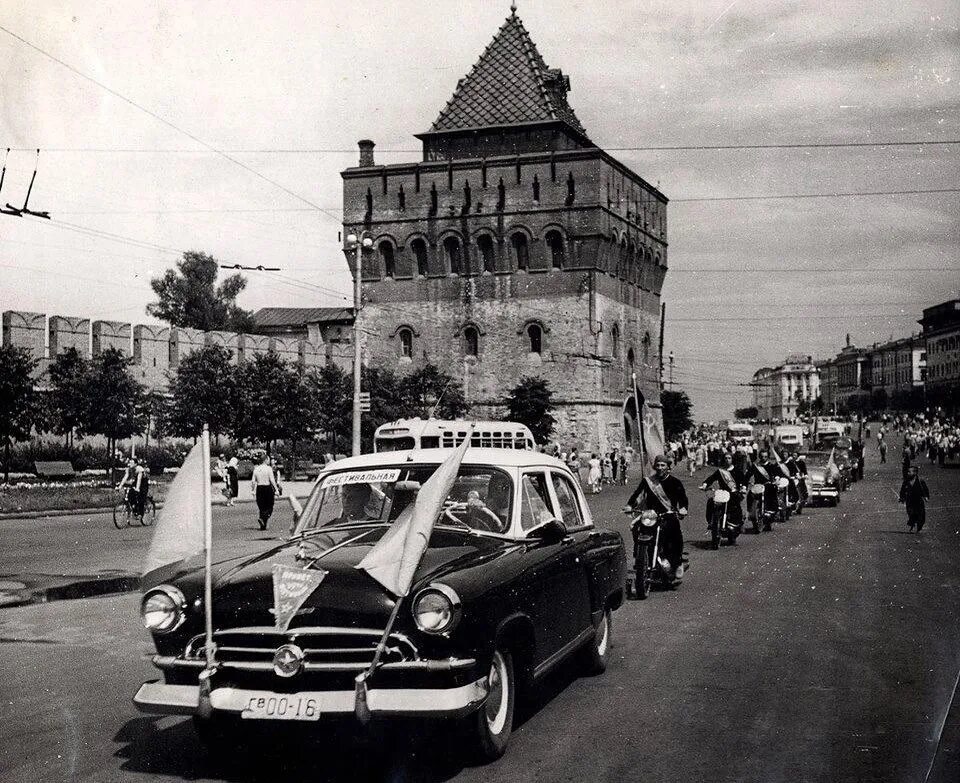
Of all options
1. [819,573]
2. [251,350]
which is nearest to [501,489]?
[819,573]

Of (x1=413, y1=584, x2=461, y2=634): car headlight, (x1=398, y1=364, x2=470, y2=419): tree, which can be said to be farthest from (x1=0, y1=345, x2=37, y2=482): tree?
(x1=413, y1=584, x2=461, y2=634): car headlight

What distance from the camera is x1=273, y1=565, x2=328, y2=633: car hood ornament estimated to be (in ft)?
17.2

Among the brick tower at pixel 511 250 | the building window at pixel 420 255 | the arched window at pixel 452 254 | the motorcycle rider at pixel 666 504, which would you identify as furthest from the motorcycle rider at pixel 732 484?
the building window at pixel 420 255

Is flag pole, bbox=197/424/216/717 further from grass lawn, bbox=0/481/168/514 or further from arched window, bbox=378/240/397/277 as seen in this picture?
arched window, bbox=378/240/397/277

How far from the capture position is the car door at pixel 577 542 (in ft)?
23.0

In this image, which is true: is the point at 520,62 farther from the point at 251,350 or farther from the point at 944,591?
the point at 944,591

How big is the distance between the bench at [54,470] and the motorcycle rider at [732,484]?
25.3m

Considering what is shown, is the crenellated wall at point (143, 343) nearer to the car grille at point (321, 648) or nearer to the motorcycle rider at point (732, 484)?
the motorcycle rider at point (732, 484)

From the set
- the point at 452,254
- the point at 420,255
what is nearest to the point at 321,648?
the point at 452,254

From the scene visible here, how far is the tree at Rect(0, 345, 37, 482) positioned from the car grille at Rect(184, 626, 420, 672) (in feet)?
104

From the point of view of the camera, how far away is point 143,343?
50.9 meters

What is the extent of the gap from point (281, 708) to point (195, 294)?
7318 centimetres

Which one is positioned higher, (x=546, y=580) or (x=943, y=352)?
(x=943, y=352)

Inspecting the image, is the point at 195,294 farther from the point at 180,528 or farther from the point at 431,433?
the point at 180,528
